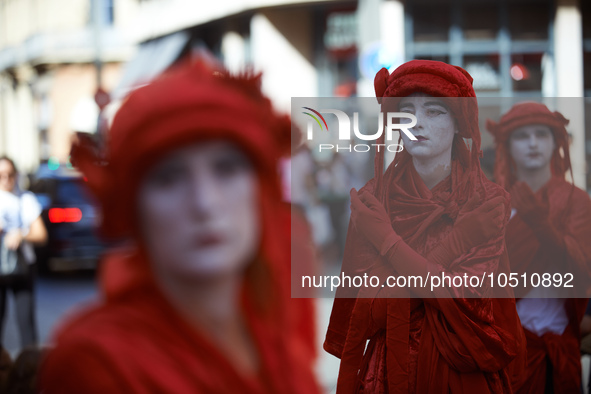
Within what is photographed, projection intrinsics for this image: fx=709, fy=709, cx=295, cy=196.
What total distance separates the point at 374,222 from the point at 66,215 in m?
9.39

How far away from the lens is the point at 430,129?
2.23 meters

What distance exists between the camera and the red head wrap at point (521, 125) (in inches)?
117

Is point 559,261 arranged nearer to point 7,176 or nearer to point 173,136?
point 173,136

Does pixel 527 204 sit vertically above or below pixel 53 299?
above

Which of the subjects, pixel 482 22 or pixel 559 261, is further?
pixel 482 22

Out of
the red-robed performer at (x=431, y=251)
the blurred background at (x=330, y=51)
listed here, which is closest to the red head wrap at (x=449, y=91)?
the red-robed performer at (x=431, y=251)

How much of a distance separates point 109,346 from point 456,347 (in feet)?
4.54

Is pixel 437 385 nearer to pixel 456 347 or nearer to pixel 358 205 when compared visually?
pixel 456 347

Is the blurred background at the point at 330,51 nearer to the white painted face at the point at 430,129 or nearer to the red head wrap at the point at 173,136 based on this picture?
the white painted face at the point at 430,129

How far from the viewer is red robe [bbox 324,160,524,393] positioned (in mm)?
2191

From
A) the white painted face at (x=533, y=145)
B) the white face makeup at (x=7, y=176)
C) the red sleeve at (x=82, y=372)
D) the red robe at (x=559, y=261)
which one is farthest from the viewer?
the white face makeup at (x=7, y=176)

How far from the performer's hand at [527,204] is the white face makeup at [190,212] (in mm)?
2155

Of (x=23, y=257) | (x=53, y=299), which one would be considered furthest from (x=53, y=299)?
(x=23, y=257)

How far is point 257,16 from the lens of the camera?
15.0 meters
